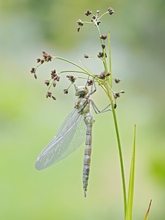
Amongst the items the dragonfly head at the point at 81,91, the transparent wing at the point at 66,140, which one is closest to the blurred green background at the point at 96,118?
the transparent wing at the point at 66,140

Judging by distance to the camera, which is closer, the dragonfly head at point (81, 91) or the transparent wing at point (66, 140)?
the dragonfly head at point (81, 91)

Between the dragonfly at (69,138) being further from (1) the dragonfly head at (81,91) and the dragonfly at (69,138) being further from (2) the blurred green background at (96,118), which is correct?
(2) the blurred green background at (96,118)

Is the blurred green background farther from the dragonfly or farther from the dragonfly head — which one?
the dragonfly head

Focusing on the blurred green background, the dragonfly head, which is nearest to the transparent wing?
the dragonfly head

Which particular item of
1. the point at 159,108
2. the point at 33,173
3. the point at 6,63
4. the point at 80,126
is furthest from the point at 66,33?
the point at 80,126

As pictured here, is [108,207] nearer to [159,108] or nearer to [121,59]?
[159,108]

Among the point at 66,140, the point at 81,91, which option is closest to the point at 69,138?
the point at 66,140
